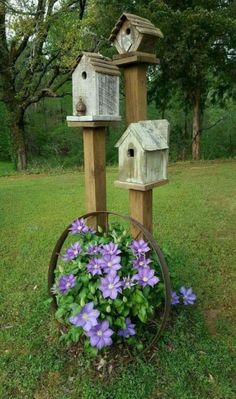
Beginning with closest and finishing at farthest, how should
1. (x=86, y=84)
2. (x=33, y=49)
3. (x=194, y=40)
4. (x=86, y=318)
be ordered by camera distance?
(x=86, y=318)
(x=86, y=84)
(x=194, y=40)
(x=33, y=49)

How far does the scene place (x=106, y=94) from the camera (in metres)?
2.24

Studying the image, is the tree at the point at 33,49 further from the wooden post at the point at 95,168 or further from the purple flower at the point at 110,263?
the purple flower at the point at 110,263

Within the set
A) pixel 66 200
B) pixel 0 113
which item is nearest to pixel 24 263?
pixel 66 200

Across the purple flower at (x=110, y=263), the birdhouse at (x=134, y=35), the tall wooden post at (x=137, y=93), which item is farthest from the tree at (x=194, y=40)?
the purple flower at (x=110, y=263)

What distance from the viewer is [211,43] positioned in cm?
886

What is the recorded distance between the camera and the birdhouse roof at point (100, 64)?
215cm

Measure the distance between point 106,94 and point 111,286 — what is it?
1149mm

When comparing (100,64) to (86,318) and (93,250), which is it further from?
(86,318)

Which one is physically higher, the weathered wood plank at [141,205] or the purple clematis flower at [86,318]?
the weathered wood plank at [141,205]

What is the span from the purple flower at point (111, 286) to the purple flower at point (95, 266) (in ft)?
0.21

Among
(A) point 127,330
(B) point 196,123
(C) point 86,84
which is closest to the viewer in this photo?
(A) point 127,330

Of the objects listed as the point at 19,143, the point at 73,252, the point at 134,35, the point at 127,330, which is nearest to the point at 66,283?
the point at 73,252

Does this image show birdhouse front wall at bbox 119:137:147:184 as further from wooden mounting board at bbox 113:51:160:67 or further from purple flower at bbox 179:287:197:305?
purple flower at bbox 179:287:197:305

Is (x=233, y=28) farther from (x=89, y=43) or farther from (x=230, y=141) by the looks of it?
(x=230, y=141)
